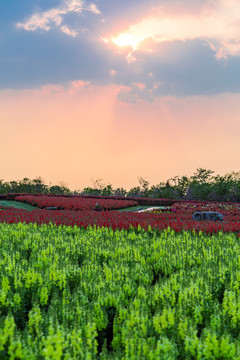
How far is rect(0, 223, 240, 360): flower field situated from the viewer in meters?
2.92

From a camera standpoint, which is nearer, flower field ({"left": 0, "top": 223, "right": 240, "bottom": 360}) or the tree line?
flower field ({"left": 0, "top": 223, "right": 240, "bottom": 360})

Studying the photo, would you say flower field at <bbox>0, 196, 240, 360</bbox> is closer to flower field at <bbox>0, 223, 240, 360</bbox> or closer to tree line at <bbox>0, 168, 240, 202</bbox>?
flower field at <bbox>0, 223, 240, 360</bbox>

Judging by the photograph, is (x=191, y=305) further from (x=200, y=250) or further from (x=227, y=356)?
(x=200, y=250)

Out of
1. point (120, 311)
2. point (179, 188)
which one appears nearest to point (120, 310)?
point (120, 311)

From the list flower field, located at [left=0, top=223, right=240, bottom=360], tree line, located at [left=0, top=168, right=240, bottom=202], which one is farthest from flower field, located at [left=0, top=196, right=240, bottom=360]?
tree line, located at [left=0, top=168, right=240, bottom=202]

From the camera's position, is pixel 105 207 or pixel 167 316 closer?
pixel 167 316

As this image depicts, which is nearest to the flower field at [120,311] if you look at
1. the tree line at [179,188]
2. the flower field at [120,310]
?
the flower field at [120,310]

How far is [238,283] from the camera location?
4.93 m

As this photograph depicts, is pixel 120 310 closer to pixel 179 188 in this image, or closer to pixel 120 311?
pixel 120 311

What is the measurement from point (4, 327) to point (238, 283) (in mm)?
3441

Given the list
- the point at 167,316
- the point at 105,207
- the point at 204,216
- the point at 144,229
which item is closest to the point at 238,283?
the point at 167,316

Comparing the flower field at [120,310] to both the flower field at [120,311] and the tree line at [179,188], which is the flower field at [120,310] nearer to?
the flower field at [120,311]

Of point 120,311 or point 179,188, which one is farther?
point 179,188

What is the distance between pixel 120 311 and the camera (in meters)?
3.77
